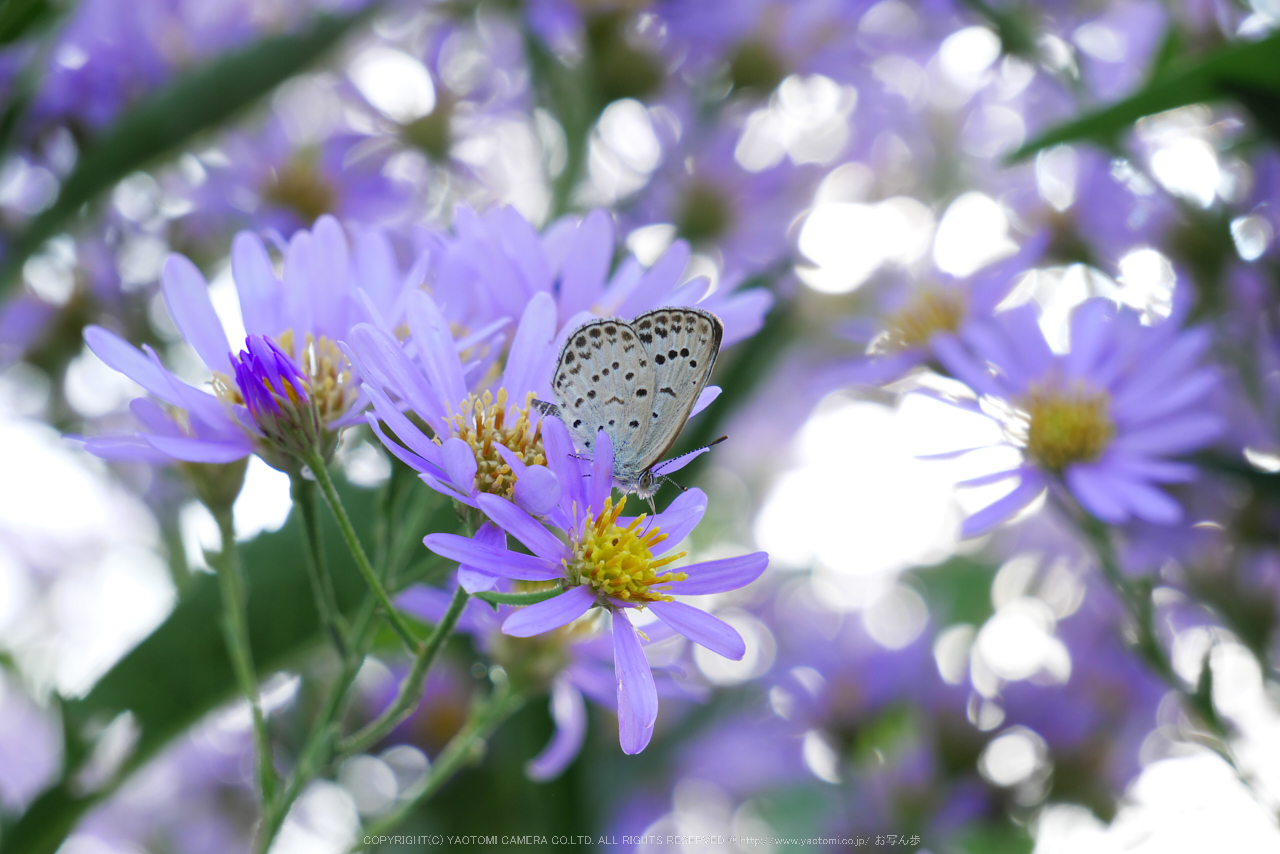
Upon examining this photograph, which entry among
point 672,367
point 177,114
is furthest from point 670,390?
point 177,114

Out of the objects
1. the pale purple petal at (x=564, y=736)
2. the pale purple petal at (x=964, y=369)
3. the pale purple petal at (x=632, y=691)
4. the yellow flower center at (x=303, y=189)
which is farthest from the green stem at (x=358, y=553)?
the yellow flower center at (x=303, y=189)

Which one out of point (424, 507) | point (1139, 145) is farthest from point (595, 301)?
point (1139, 145)

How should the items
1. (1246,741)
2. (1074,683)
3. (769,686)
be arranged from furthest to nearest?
(769,686), (1074,683), (1246,741)

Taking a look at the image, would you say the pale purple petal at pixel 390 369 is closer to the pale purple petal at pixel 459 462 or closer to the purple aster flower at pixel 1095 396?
the pale purple petal at pixel 459 462

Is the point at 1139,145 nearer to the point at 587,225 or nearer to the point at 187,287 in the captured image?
the point at 587,225

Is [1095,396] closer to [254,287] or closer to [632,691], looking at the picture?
[632,691]
